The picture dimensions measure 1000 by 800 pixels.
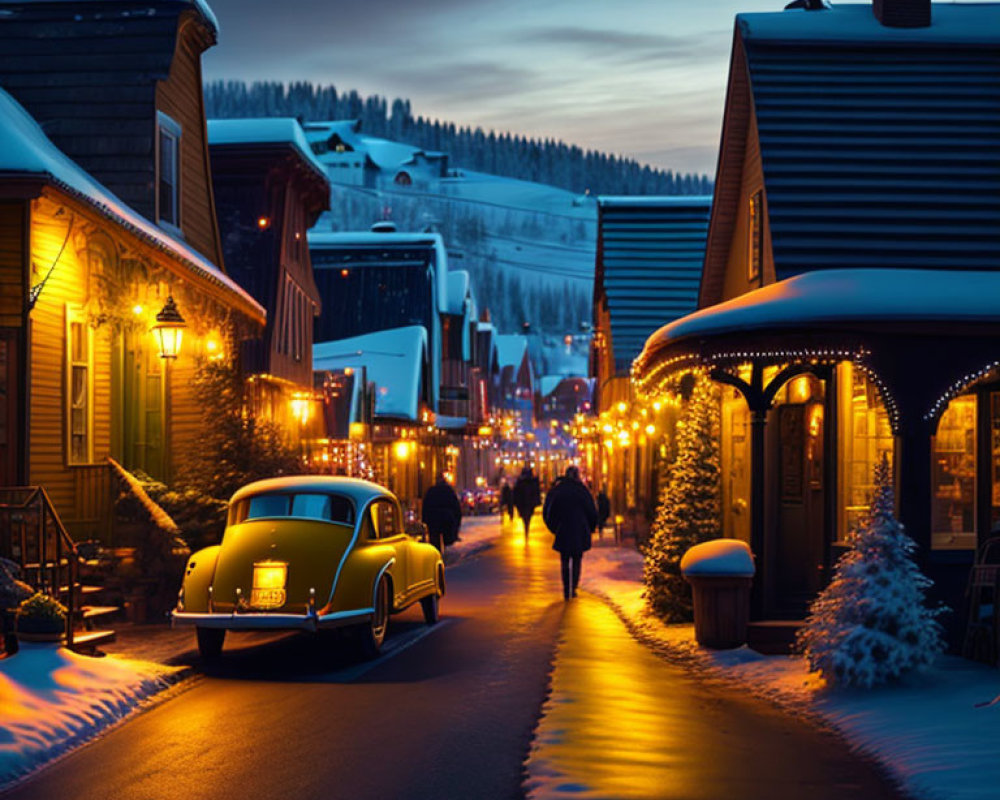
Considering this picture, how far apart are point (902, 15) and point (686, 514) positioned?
8954 mm

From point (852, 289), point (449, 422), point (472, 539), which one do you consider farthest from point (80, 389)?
point (449, 422)

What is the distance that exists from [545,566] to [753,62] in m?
13.7

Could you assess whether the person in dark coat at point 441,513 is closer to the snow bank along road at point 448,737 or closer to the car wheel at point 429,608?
the car wheel at point 429,608

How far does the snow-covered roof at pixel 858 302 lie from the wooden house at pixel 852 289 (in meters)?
0.03

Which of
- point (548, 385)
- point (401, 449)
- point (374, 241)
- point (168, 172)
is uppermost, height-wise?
point (374, 241)

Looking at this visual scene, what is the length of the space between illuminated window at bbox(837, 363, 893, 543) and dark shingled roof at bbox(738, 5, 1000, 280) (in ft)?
4.98

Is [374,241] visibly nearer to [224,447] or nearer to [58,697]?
[224,447]

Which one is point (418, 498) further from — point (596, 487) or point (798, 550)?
point (798, 550)

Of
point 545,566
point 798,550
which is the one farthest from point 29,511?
point 545,566

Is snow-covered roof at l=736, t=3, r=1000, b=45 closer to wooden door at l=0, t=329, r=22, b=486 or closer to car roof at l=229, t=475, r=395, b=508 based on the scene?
car roof at l=229, t=475, r=395, b=508

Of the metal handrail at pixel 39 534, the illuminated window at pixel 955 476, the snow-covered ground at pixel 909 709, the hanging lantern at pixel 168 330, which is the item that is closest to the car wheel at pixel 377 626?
the metal handrail at pixel 39 534

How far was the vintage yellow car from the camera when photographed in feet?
48.2

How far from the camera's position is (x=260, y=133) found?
33.6 meters

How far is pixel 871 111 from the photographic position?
2072cm
